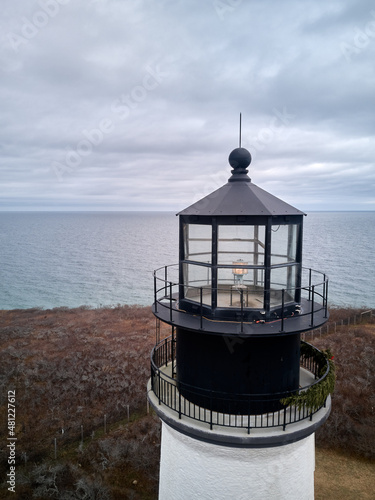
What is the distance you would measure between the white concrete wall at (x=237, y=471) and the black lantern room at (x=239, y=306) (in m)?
0.67

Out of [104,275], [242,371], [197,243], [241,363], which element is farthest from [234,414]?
[104,275]

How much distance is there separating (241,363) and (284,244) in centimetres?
219

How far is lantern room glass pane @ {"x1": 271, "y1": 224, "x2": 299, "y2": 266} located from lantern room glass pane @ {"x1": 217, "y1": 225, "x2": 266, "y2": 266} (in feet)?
0.76

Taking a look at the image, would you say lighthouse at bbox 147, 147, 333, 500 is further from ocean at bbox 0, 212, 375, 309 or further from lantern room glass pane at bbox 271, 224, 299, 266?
ocean at bbox 0, 212, 375, 309

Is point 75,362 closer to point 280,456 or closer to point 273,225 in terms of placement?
point 280,456

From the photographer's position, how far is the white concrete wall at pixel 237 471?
224 inches

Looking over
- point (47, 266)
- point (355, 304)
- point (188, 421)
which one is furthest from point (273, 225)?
point (47, 266)

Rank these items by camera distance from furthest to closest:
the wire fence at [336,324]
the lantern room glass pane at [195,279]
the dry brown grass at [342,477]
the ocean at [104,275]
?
the ocean at [104,275] → the wire fence at [336,324] → the dry brown grass at [342,477] → the lantern room glass pane at [195,279]

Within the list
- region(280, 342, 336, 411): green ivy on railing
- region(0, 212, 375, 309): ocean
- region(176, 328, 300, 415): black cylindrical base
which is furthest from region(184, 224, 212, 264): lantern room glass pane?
region(0, 212, 375, 309): ocean

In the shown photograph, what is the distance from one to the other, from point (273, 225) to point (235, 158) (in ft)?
5.66

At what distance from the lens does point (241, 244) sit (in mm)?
6695

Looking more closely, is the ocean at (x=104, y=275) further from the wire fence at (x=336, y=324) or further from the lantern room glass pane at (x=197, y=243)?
the lantern room glass pane at (x=197, y=243)

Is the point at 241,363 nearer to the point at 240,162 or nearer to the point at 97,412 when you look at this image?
the point at 240,162

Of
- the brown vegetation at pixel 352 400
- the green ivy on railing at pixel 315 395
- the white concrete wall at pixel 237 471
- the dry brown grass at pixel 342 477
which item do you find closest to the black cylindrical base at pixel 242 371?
the green ivy on railing at pixel 315 395
